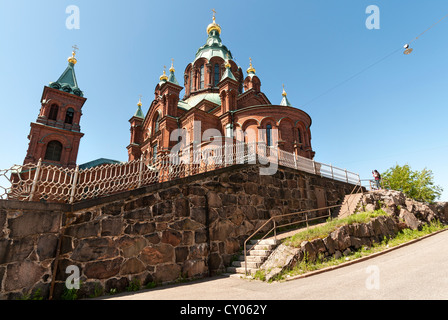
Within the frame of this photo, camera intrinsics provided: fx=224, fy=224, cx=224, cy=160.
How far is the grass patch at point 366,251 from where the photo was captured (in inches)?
253

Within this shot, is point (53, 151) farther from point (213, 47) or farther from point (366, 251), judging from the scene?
point (366, 251)

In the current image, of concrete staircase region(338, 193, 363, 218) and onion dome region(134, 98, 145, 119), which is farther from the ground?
onion dome region(134, 98, 145, 119)

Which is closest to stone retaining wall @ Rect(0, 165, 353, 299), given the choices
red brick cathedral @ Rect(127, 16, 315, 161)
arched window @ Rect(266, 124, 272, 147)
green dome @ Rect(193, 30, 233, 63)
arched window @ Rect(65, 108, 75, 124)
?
→ arched window @ Rect(266, 124, 272, 147)

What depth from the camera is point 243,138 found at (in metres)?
22.0

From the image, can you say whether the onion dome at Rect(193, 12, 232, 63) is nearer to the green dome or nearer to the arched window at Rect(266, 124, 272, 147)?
the green dome

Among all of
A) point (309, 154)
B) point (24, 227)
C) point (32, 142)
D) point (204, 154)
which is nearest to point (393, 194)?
point (309, 154)

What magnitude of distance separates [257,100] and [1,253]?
28.1m

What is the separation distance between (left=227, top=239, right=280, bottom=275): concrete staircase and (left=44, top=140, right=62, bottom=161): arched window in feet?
97.8

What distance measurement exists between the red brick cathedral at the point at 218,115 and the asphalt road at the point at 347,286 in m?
15.8

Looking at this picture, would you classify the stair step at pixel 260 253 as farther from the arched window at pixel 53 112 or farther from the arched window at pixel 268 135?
the arched window at pixel 53 112

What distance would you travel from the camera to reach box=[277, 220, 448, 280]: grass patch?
253 inches

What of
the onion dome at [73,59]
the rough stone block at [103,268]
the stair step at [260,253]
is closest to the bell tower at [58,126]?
the onion dome at [73,59]
